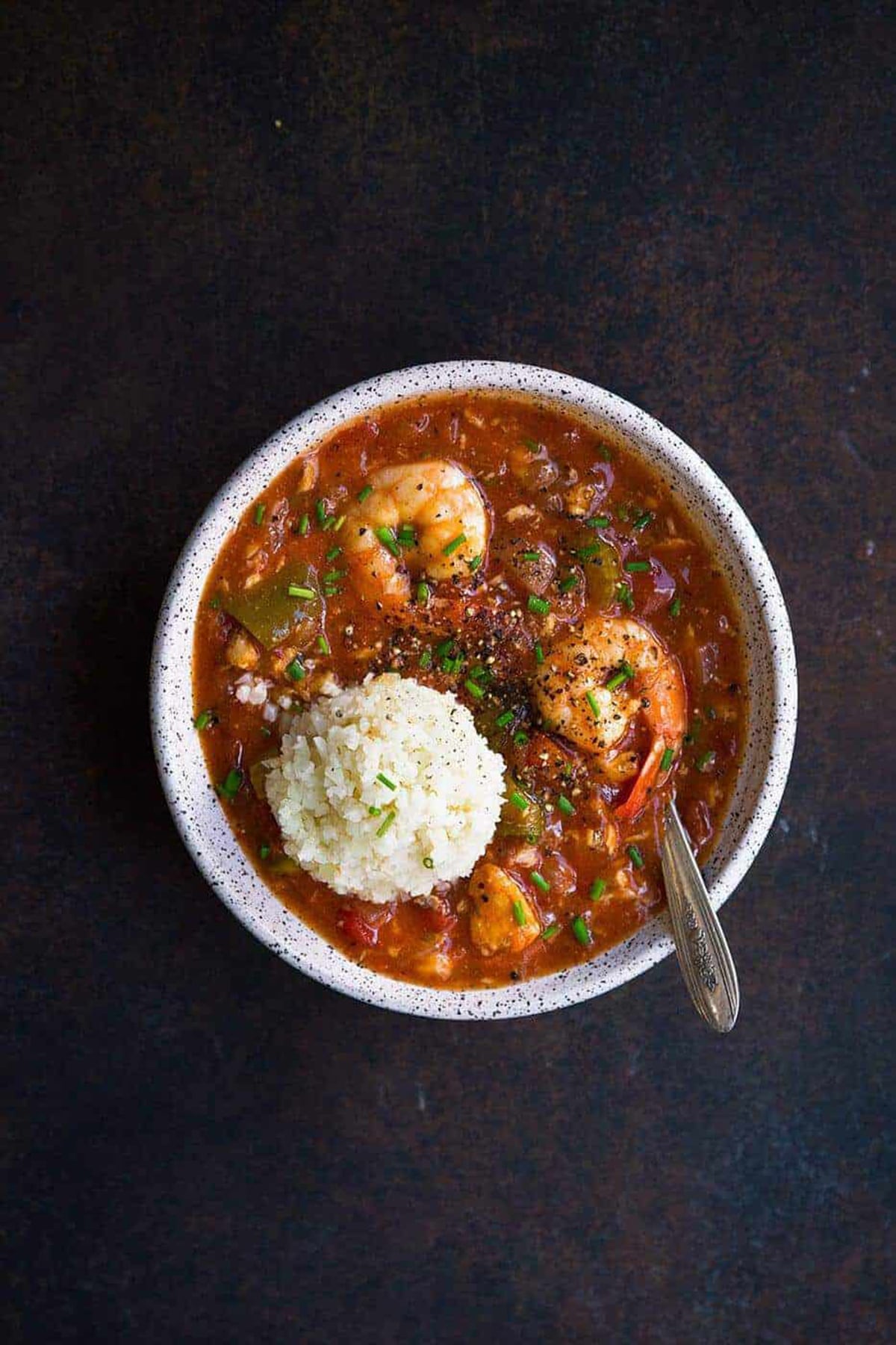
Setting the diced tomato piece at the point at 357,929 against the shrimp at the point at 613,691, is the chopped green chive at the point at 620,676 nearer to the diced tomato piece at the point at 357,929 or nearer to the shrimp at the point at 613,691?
the shrimp at the point at 613,691

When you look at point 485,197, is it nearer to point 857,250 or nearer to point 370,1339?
point 857,250

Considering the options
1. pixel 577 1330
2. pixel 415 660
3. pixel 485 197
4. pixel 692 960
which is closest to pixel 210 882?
pixel 415 660

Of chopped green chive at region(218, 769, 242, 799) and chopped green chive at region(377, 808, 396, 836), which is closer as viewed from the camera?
chopped green chive at region(377, 808, 396, 836)

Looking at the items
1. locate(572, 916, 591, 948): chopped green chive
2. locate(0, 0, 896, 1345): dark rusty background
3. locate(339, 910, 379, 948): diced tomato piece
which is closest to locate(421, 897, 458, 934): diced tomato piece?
locate(339, 910, 379, 948): diced tomato piece

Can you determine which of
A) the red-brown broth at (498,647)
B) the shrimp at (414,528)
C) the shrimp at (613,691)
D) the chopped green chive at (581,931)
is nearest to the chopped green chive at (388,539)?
the shrimp at (414,528)

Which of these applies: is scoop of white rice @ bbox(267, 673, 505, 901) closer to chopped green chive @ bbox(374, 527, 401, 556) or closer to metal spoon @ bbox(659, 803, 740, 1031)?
chopped green chive @ bbox(374, 527, 401, 556)

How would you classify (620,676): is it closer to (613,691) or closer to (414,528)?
(613,691)

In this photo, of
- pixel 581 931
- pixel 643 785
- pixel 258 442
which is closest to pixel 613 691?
pixel 643 785
